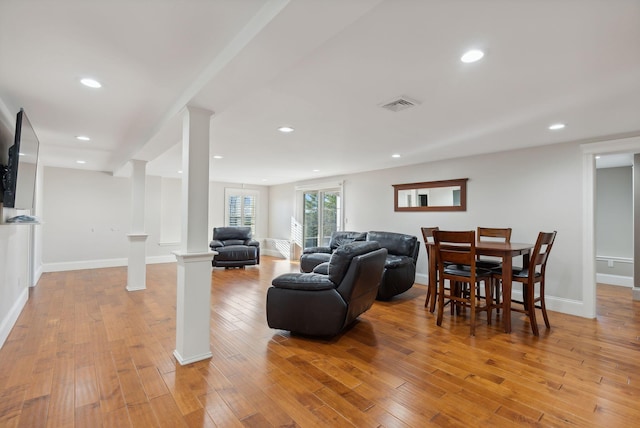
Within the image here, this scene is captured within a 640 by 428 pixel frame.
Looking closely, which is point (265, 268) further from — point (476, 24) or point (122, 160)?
point (476, 24)

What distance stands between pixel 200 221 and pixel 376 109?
1909 millimetres

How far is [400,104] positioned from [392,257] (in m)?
2.83

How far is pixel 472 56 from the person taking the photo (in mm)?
1883

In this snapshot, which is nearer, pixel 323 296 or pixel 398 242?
pixel 323 296

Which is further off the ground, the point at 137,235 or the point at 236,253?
the point at 137,235

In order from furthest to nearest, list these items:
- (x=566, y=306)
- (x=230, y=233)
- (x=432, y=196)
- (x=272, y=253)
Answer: (x=272, y=253)
(x=230, y=233)
(x=432, y=196)
(x=566, y=306)

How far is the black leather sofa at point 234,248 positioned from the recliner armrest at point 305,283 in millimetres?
3712

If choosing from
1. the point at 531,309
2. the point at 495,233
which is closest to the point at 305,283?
the point at 531,309

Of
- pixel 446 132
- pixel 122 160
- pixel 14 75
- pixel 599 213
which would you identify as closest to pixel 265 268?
pixel 122 160

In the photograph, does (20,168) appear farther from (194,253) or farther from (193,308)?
(193,308)

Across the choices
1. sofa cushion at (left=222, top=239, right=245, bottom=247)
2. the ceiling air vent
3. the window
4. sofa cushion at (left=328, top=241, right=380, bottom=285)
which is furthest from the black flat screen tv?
the window

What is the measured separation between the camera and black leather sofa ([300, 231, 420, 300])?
4363 mm

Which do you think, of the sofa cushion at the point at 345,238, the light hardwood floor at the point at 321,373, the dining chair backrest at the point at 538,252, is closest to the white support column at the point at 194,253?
the light hardwood floor at the point at 321,373

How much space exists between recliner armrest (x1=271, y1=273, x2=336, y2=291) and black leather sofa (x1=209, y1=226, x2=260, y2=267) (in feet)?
12.2
